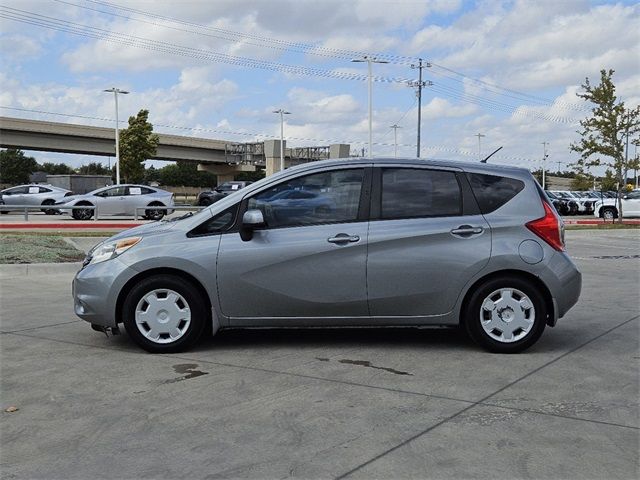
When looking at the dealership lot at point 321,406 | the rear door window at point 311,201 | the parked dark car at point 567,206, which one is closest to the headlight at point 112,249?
the dealership lot at point 321,406

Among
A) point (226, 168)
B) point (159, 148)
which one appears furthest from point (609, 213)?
point (226, 168)

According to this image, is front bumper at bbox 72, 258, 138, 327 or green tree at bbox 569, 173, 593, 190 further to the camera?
green tree at bbox 569, 173, 593, 190

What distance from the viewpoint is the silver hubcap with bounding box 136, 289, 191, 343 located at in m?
6.20

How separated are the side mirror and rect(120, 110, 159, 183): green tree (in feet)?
206

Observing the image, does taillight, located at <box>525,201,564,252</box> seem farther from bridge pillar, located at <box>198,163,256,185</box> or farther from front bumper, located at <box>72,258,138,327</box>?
bridge pillar, located at <box>198,163,256,185</box>

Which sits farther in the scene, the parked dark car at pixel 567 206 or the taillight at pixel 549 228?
the parked dark car at pixel 567 206

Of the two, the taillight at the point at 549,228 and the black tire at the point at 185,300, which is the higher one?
the taillight at the point at 549,228

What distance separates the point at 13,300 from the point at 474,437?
7102 mm

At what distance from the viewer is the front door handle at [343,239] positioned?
617 cm

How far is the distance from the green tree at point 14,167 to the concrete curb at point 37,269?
344 feet

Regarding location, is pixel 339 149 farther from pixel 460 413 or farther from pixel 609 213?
pixel 460 413

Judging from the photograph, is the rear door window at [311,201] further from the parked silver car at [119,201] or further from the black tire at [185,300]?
the parked silver car at [119,201]

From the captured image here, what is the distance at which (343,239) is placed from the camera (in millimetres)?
6172

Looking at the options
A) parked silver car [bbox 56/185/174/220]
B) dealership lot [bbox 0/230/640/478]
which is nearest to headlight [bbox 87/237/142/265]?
dealership lot [bbox 0/230/640/478]
